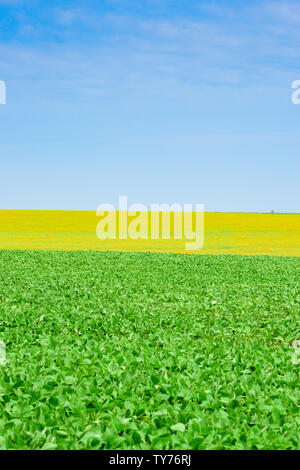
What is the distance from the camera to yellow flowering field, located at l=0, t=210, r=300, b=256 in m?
54.3

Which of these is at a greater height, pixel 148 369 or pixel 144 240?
pixel 144 240

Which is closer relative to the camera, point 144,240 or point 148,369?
point 148,369

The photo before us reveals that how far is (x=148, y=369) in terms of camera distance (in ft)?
27.6

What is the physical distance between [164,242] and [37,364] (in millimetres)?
51799

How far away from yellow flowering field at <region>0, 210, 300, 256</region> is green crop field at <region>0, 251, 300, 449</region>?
3388cm

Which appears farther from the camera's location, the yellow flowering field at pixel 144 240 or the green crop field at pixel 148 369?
the yellow flowering field at pixel 144 240

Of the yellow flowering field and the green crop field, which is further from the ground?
the yellow flowering field

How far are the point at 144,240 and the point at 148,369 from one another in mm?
54832

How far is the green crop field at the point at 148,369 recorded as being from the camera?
5.92m

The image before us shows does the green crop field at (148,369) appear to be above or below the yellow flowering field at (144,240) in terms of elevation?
below

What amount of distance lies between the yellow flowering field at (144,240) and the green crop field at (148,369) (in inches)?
1334

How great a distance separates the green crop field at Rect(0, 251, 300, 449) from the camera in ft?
19.4

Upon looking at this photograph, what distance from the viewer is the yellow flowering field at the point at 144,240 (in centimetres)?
5434

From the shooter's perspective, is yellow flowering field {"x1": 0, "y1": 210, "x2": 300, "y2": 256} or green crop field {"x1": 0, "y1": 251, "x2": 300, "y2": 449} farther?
yellow flowering field {"x1": 0, "y1": 210, "x2": 300, "y2": 256}
